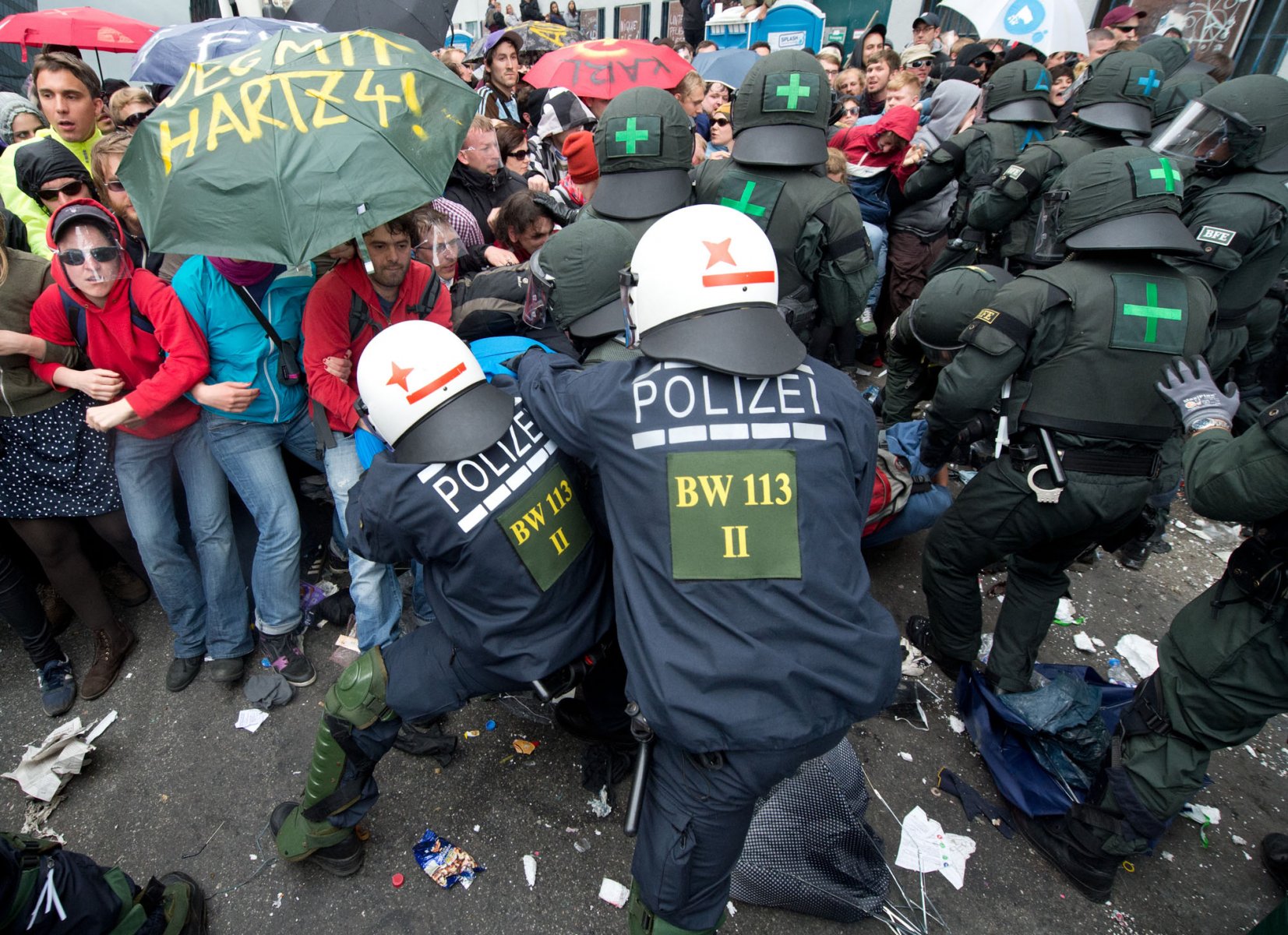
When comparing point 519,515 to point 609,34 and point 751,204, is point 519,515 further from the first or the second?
point 609,34

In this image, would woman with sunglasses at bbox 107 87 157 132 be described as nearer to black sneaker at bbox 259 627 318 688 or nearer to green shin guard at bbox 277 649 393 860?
black sneaker at bbox 259 627 318 688

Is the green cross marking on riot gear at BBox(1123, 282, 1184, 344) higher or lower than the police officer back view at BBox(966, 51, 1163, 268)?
lower

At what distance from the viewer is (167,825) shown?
2570 mm

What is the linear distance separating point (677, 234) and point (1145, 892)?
283 centimetres

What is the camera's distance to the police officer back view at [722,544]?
1646 millimetres

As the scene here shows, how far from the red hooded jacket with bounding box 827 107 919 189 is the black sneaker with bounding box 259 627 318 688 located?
4.95 m

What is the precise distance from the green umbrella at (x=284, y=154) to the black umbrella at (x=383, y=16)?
9.28 feet

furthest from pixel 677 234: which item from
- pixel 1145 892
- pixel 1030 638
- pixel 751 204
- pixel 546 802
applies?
pixel 1145 892

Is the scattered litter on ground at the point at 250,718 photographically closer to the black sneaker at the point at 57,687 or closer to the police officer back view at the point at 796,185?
the black sneaker at the point at 57,687

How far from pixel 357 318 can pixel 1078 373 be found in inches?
112

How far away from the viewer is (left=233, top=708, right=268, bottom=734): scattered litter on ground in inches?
116

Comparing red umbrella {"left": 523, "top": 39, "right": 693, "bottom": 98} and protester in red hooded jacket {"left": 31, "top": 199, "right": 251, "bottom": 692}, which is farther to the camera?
red umbrella {"left": 523, "top": 39, "right": 693, "bottom": 98}

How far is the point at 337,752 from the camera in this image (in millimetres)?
2176

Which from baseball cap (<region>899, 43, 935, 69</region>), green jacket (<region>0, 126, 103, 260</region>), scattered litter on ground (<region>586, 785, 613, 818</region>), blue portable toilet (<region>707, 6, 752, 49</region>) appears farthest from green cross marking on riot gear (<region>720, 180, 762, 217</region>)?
blue portable toilet (<region>707, 6, 752, 49</region>)
